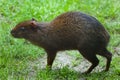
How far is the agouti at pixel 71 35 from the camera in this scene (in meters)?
7.16

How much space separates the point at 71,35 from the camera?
7.28 meters

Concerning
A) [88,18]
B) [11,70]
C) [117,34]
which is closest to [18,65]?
[11,70]

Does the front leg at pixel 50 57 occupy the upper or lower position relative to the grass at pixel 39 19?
upper

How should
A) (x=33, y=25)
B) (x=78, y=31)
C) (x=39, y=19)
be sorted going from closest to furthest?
1. (x=78, y=31)
2. (x=33, y=25)
3. (x=39, y=19)

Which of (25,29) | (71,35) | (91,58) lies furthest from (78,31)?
(25,29)

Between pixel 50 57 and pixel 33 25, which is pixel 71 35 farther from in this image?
pixel 33 25

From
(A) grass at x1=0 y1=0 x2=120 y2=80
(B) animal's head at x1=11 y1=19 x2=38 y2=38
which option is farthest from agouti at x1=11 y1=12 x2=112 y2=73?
(A) grass at x1=0 y1=0 x2=120 y2=80

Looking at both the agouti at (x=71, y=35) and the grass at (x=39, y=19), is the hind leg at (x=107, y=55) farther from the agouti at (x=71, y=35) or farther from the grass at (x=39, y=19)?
the grass at (x=39, y=19)

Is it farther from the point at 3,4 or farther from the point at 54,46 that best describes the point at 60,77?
the point at 3,4

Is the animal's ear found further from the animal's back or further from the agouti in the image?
the animal's back

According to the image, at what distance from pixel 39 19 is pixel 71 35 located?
2361 mm

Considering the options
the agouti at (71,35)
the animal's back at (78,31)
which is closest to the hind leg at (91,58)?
the agouti at (71,35)

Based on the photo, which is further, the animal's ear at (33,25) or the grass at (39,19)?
the animal's ear at (33,25)

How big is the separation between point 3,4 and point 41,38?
2.90m
